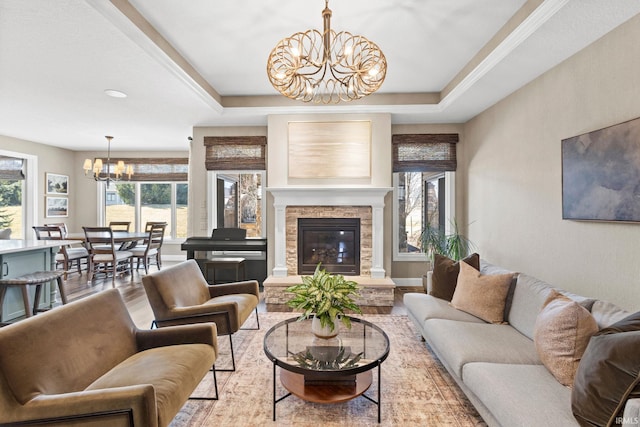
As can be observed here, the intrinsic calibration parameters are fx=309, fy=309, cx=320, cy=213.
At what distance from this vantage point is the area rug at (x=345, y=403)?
1.88 metres

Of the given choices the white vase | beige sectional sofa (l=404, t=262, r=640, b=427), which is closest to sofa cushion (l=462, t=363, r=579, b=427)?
beige sectional sofa (l=404, t=262, r=640, b=427)

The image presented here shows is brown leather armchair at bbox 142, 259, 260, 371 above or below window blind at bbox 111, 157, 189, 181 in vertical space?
below

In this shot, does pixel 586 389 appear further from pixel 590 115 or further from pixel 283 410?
pixel 590 115

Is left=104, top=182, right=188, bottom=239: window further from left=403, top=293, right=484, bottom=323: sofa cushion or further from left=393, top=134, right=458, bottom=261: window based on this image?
left=403, top=293, right=484, bottom=323: sofa cushion

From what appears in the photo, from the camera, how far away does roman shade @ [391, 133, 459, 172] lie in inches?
187

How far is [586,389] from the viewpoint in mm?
1254

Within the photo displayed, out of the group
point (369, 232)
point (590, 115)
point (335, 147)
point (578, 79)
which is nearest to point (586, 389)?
point (590, 115)

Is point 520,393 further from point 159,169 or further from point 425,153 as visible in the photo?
point 159,169

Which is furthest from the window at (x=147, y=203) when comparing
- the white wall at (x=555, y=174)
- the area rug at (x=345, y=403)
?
the white wall at (x=555, y=174)

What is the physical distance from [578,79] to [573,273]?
5.17 ft

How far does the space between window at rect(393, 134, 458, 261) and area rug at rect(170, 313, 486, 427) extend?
2.50 meters

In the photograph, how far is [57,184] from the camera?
6.70m

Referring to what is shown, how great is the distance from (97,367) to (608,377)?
7.77 ft

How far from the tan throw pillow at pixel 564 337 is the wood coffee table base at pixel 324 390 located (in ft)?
3.38
